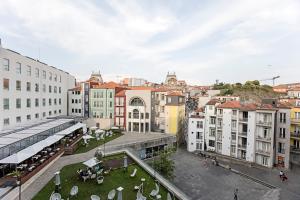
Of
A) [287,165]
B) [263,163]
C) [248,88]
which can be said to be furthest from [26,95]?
[248,88]

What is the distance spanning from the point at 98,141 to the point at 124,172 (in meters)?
16.3

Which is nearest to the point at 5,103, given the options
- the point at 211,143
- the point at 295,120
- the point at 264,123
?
the point at 211,143

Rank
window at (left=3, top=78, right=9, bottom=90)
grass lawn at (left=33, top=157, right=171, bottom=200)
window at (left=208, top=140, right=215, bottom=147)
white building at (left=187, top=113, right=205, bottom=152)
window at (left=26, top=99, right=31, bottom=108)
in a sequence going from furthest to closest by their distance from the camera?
white building at (left=187, top=113, right=205, bottom=152)
window at (left=208, top=140, right=215, bottom=147)
window at (left=26, top=99, right=31, bottom=108)
window at (left=3, top=78, right=9, bottom=90)
grass lawn at (left=33, top=157, right=171, bottom=200)

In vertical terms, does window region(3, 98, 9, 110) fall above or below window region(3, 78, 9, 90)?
below

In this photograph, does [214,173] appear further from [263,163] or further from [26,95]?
[26,95]

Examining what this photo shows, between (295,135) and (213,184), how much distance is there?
25641mm

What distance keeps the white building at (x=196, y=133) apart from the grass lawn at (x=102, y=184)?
25.1 meters

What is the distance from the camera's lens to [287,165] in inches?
1485

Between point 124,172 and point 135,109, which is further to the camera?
point 135,109

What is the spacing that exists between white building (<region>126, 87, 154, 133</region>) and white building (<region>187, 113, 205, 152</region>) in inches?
417

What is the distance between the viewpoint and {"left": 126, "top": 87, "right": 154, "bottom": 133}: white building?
50969 mm

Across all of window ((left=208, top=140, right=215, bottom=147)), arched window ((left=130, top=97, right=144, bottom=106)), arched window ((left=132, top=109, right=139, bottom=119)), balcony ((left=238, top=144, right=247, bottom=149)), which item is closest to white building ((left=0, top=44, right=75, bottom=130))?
arched window ((left=130, top=97, right=144, bottom=106))

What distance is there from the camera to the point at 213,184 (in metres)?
29.8

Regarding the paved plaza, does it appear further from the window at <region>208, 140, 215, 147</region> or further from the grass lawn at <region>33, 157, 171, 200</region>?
the grass lawn at <region>33, 157, 171, 200</region>
